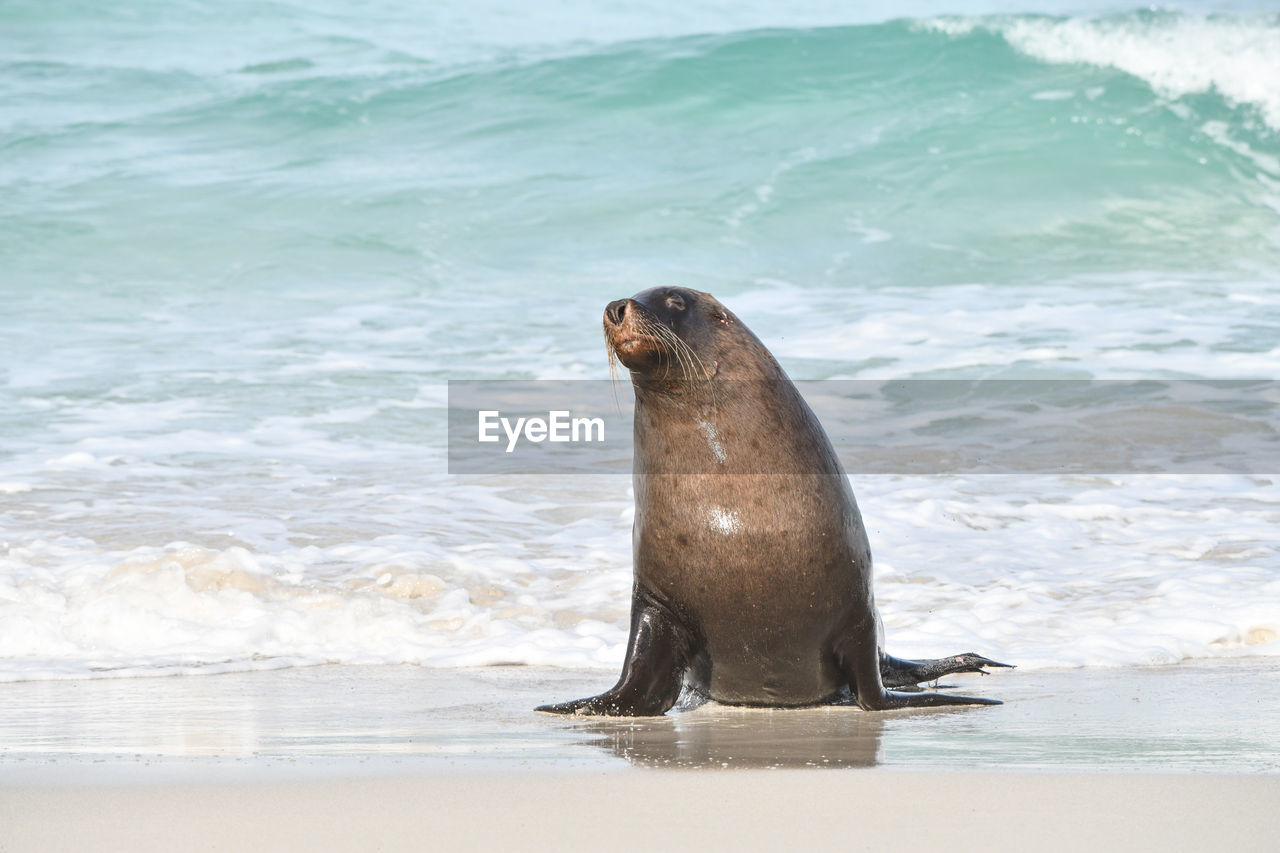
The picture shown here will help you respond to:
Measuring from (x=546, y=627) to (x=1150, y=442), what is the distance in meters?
5.24

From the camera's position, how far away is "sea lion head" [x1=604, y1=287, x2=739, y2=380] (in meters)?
4.50

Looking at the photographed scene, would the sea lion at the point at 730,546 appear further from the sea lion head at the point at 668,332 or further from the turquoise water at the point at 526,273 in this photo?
the turquoise water at the point at 526,273

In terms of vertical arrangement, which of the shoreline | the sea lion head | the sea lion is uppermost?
the sea lion head

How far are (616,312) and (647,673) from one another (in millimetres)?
1093

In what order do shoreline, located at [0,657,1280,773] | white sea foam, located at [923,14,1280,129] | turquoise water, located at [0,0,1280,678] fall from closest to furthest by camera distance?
shoreline, located at [0,657,1280,773] < turquoise water, located at [0,0,1280,678] < white sea foam, located at [923,14,1280,129]

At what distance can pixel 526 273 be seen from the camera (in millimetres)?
17078

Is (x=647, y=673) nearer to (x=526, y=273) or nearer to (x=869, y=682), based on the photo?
(x=869, y=682)

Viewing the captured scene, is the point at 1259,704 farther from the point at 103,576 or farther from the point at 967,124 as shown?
the point at 967,124

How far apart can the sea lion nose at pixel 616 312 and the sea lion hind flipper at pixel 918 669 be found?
5.09ft

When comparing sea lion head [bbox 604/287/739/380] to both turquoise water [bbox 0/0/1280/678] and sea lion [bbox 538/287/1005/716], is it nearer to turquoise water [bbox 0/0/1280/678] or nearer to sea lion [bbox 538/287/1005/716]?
sea lion [bbox 538/287/1005/716]

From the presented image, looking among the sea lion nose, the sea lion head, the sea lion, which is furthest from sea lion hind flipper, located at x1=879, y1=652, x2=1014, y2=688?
the sea lion nose

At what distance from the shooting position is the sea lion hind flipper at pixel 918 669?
5035 mm

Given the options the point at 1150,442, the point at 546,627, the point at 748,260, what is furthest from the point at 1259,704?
the point at 748,260

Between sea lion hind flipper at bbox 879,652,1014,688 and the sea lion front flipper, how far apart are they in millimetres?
813
